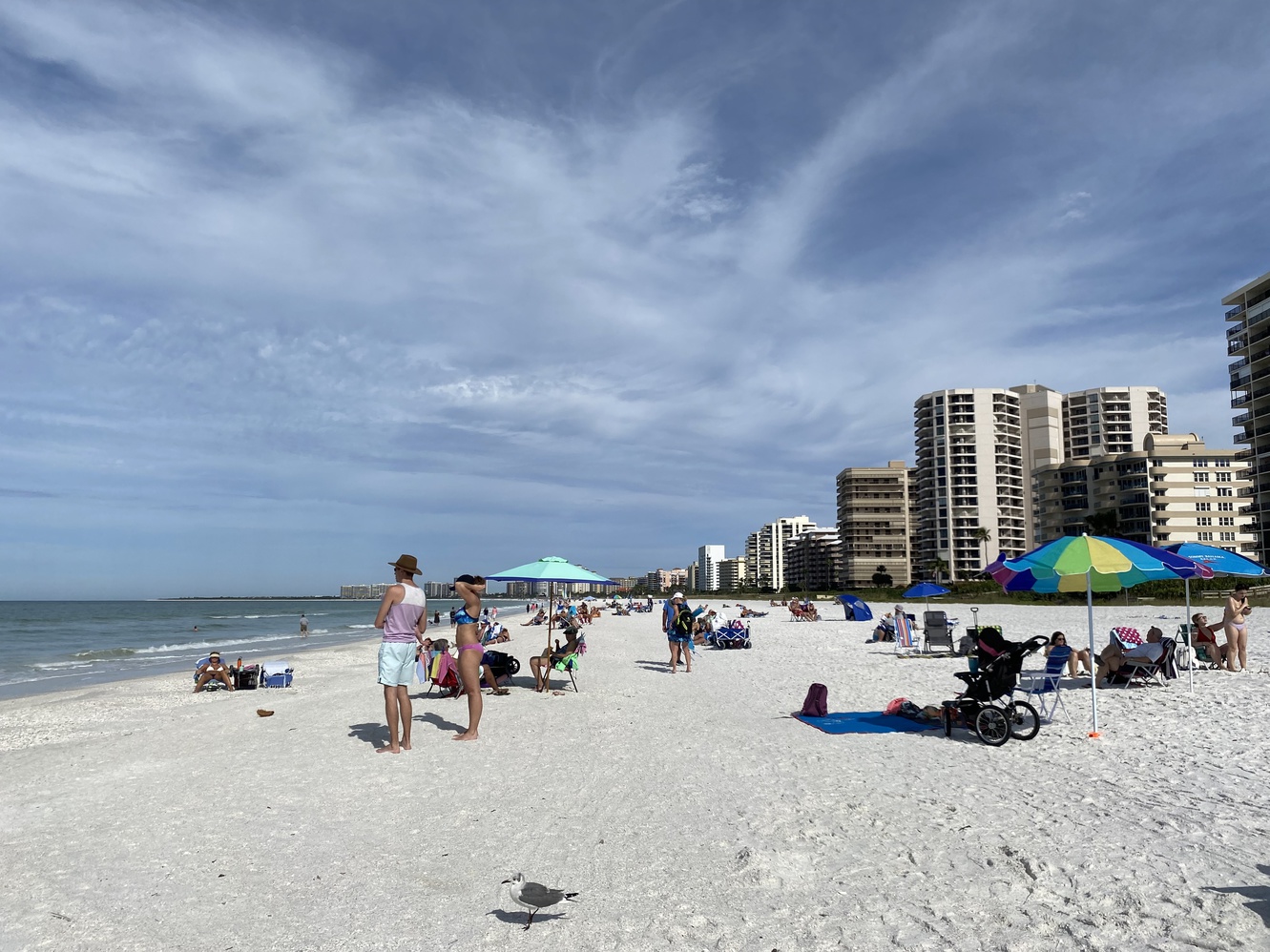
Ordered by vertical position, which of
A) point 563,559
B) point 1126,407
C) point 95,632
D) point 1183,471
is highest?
point 1126,407

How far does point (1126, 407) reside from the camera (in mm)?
112250

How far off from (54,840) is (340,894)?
2587mm

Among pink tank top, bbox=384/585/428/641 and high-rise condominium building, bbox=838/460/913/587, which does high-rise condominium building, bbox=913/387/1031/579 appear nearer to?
high-rise condominium building, bbox=838/460/913/587

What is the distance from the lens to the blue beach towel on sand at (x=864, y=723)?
8.84m

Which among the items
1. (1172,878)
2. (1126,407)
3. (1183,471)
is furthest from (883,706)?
(1126,407)

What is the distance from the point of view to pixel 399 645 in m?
7.46

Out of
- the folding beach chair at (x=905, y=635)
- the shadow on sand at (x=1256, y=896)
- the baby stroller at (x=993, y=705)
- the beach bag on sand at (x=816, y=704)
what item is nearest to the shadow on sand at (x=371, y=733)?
the beach bag on sand at (x=816, y=704)

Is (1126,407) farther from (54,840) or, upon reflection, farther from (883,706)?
(54,840)

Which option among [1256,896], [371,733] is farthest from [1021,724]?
[371,733]

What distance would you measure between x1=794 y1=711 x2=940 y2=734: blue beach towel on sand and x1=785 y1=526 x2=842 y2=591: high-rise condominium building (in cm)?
14749

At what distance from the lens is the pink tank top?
758 centimetres

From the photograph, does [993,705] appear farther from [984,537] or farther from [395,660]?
[984,537]

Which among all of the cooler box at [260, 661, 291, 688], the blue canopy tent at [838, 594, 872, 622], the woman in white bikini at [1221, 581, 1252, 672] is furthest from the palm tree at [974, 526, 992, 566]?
the cooler box at [260, 661, 291, 688]

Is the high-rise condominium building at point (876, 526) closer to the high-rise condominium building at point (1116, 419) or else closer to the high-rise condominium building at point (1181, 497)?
the high-rise condominium building at point (1116, 419)
